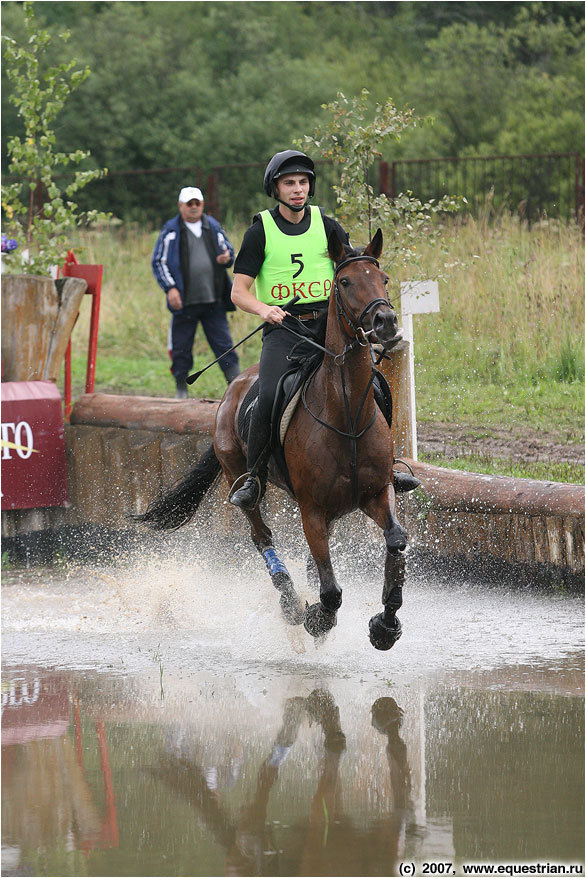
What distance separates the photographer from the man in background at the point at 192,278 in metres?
11.8

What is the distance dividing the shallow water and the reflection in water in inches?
0.4

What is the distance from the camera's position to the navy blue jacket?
1177 centimetres

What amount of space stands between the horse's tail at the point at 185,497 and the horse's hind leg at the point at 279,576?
93cm

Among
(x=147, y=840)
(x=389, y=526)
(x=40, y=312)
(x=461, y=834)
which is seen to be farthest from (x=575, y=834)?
(x=40, y=312)

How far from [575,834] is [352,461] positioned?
8.72 ft

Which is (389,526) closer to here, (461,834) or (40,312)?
(461,834)

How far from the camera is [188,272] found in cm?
1185

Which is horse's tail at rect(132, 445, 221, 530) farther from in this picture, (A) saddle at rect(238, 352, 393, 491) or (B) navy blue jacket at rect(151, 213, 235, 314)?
(B) navy blue jacket at rect(151, 213, 235, 314)

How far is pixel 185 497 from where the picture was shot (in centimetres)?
887

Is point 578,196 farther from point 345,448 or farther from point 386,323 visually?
point 386,323

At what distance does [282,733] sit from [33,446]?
5449 millimetres

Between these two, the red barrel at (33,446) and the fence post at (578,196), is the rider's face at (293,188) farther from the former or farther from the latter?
the fence post at (578,196)

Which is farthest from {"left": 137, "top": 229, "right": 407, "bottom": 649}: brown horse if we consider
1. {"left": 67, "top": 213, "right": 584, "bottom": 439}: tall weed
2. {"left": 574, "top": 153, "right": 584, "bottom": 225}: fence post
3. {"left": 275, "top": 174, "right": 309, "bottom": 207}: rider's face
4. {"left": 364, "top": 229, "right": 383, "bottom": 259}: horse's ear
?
{"left": 574, "top": 153, "right": 584, "bottom": 225}: fence post

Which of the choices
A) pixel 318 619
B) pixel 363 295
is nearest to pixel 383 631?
pixel 318 619
